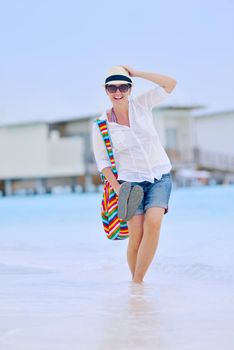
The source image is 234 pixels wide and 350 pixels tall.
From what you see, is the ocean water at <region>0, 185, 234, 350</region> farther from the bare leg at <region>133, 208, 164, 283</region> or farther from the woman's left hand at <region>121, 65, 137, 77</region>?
the woman's left hand at <region>121, 65, 137, 77</region>

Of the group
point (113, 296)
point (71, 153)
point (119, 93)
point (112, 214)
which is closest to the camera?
point (113, 296)

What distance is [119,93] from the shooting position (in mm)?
4383

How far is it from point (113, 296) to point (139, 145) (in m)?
0.78

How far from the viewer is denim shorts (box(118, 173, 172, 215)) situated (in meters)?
4.38

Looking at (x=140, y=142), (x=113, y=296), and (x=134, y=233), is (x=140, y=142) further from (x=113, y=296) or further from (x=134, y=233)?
(x=113, y=296)

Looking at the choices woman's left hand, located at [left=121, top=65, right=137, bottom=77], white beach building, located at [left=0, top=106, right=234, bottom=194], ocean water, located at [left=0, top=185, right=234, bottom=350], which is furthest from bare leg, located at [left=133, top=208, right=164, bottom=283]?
white beach building, located at [left=0, top=106, right=234, bottom=194]

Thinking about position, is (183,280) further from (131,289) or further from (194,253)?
(194,253)

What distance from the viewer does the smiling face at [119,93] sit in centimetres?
438

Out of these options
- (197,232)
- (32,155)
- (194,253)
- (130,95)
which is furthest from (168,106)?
(130,95)

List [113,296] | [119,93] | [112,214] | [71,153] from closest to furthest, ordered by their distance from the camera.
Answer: [113,296] < [119,93] < [112,214] < [71,153]

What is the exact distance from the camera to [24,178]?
2852cm

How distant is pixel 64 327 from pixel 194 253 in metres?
3.38

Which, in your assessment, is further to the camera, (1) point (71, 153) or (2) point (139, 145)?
(1) point (71, 153)

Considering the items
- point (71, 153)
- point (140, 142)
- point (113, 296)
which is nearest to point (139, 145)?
point (140, 142)
